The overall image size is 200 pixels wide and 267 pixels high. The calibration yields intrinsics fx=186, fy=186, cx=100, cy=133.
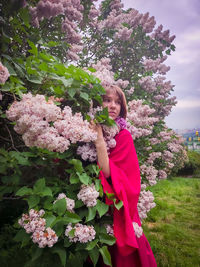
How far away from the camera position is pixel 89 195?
4.28 feet

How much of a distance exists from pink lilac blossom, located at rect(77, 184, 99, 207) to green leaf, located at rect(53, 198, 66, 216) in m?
0.14

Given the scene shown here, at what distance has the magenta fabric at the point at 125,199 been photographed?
156 centimetres

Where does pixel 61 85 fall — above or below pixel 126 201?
above

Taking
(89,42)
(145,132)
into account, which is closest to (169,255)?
(145,132)

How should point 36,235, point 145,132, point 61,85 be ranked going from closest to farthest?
point 36,235, point 61,85, point 145,132

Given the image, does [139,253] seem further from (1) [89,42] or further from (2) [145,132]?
(1) [89,42]

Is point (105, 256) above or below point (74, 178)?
below

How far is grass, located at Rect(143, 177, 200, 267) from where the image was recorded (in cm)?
323

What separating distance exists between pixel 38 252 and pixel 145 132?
2.45 meters

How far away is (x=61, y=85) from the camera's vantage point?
58.8 inches

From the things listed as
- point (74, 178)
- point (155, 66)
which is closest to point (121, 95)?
point (74, 178)

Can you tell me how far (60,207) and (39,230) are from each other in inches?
6.9

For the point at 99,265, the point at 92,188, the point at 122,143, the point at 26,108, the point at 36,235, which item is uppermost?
the point at 26,108

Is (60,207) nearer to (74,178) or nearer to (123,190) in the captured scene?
(74,178)
